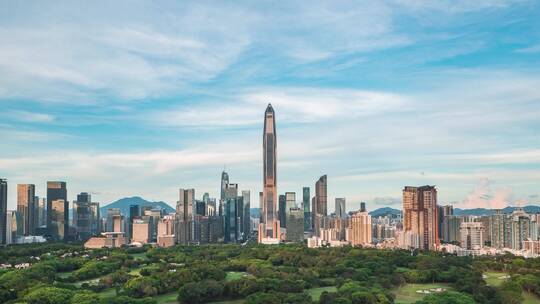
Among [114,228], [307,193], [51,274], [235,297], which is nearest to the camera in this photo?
[235,297]

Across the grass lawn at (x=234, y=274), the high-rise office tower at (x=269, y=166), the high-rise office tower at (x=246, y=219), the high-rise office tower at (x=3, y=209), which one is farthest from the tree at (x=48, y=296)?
the high-rise office tower at (x=269, y=166)

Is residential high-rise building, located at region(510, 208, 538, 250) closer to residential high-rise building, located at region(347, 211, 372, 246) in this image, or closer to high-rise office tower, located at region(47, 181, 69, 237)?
residential high-rise building, located at region(347, 211, 372, 246)

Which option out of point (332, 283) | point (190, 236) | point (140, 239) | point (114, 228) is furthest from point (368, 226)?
point (332, 283)

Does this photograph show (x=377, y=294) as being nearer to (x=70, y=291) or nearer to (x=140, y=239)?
(x=70, y=291)

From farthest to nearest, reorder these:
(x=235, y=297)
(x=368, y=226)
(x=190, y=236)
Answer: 1. (x=190, y=236)
2. (x=368, y=226)
3. (x=235, y=297)

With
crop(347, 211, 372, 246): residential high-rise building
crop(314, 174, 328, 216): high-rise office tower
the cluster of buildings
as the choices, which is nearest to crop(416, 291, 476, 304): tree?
the cluster of buildings

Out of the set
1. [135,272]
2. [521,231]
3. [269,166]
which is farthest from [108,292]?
[269,166]

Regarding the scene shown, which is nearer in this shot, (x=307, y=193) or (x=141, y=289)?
(x=141, y=289)
